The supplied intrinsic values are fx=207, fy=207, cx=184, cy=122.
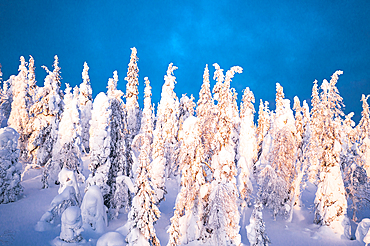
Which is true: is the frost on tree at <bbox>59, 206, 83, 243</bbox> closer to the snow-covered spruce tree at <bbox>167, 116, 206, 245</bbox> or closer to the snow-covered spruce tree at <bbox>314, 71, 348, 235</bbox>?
the snow-covered spruce tree at <bbox>167, 116, 206, 245</bbox>

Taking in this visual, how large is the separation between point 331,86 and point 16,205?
27.8m

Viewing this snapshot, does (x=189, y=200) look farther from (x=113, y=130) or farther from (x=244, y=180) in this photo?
(x=244, y=180)

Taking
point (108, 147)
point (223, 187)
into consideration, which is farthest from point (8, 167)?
point (223, 187)

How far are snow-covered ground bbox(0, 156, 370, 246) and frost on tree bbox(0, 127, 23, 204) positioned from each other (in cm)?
85

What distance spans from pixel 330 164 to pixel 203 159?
12.4 m

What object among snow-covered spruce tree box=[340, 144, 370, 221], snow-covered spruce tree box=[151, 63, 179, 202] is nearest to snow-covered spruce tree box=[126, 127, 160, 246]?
snow-covered spruce tree box=[151, 63, 179, 202]

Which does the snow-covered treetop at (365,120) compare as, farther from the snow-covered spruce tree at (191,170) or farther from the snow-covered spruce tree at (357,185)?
the snow-covered spruce tree at (191,170)

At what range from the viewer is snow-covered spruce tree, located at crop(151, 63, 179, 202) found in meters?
22.3

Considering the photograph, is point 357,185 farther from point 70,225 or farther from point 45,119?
point 45,119

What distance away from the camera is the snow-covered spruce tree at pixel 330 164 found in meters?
16.6

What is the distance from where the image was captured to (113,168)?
1702 centimetres

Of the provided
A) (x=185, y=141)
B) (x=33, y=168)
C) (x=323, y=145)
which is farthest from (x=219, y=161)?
(x=33, y=168)

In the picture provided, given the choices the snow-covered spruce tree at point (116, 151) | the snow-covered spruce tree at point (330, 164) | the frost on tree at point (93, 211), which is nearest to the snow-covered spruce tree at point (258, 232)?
the snow-covered spruce tree at point (330, 164)

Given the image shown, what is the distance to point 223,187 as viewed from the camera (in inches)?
430
